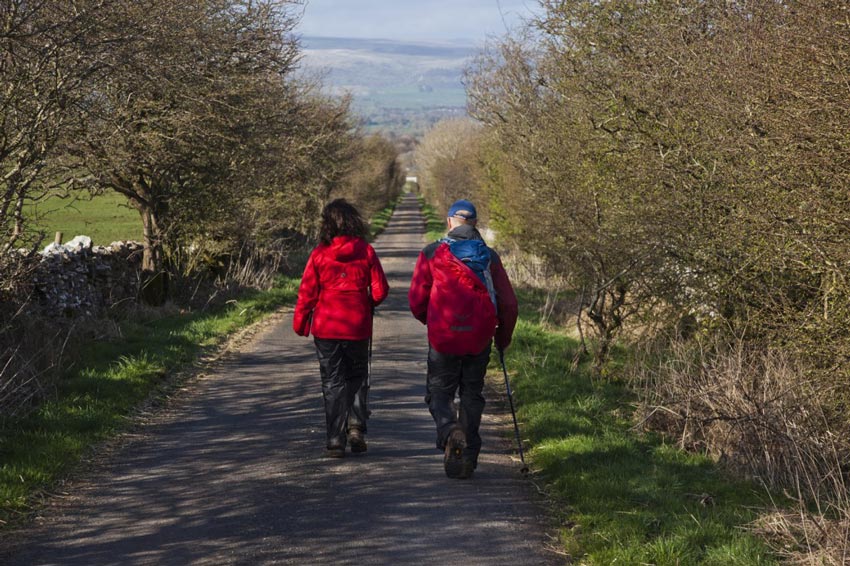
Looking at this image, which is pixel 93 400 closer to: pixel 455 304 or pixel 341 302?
pixel 341 302

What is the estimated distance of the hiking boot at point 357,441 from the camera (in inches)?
321

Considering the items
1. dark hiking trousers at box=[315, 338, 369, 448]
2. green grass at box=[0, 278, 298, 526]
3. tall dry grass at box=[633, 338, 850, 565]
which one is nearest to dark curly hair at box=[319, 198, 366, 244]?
dark hiking trousers at box=[315, 338, 369, 448]

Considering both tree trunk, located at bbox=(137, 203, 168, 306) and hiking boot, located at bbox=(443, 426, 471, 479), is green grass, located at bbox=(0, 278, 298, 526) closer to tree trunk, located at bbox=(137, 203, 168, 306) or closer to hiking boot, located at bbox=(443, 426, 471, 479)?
tree trunk, located at bbox=(137, 203, 168, 306)

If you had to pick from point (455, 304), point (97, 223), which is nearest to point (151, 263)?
point (455, 304)

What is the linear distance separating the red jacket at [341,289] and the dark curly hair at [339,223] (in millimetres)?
48

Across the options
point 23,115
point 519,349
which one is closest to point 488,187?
point 519,349

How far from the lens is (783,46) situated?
8.38 meters

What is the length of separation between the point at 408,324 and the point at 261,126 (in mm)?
5025

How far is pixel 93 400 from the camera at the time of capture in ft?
31.5

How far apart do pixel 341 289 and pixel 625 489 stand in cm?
288

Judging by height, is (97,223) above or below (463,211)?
below

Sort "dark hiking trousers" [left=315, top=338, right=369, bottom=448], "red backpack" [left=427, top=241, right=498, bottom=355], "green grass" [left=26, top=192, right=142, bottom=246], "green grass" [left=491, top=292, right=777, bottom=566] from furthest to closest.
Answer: "green grass" [left=26, top=192, right=142, bottom=246]
"dark hiking trousers" [left=315, top=338, right=369, bottom=448]
"red backpack" [left=427, top=241, right=498, bottom=355]
"green grass" [left=491, top=292, right=777, bottom=566]

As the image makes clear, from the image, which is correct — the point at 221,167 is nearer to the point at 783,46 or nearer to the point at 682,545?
the point at 783,46

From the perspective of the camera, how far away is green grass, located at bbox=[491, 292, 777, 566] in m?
5.72
